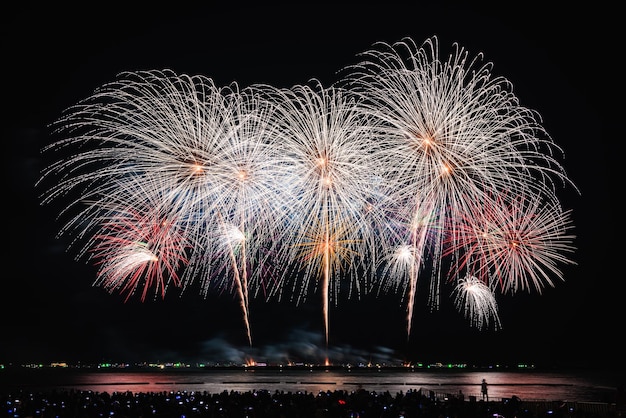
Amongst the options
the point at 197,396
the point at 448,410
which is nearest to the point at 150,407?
the point at 197,396

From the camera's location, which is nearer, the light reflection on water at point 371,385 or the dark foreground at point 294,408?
the dark foreground at point 294,408

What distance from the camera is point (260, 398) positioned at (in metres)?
26.7

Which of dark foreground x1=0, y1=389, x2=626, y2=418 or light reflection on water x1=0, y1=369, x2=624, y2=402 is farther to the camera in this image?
light reflection on water x1=0, y1=369, x2=624, y2=402

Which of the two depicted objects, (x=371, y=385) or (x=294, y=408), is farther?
(x=371, y=385)

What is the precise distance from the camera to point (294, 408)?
893 inches

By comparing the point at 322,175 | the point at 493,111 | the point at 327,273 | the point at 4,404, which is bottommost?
the point at 4,404

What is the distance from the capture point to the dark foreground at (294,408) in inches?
863

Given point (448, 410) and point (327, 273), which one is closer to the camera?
point (448, 410)

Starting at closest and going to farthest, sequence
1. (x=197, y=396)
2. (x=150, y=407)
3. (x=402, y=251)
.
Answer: (x=150, y=407) < (x=197, y=396) < (x=402, y=251)

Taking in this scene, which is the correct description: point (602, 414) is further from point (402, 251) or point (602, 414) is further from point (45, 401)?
point (45, 401)

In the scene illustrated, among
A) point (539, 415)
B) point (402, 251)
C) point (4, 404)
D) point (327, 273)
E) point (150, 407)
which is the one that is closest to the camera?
point (539, 415)

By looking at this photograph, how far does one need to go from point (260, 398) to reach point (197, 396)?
10.1 feet

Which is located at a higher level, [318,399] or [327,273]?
[327,273]

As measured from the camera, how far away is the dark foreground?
21.9 metres
